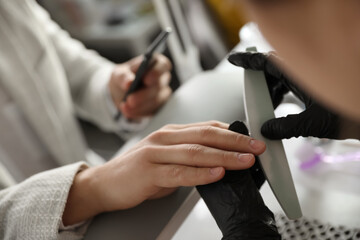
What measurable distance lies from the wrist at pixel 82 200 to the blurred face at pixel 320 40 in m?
0.36

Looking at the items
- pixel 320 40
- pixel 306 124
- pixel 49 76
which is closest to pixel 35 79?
pixel 49 76

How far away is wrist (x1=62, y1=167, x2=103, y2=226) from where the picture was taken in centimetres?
53

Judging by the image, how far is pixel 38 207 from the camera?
1.67ft

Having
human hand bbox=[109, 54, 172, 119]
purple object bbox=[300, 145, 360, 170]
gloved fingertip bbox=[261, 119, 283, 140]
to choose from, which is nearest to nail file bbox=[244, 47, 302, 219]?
gloved fingertip bbox=[261, 119, 283, 140]

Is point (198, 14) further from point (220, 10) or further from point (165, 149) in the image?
point (165, 149)

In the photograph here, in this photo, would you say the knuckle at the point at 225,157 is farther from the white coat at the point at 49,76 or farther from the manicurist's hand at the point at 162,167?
the white coat at the point at 49,76

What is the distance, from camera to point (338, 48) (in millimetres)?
247

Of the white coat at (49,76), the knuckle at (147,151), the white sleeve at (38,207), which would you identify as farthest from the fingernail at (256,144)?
the white coat at (49,76)

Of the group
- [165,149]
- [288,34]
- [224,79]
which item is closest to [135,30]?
[224,79]

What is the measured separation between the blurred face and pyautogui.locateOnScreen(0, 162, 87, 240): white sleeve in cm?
37

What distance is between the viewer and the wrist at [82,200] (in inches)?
21.0

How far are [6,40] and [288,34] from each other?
0.81m

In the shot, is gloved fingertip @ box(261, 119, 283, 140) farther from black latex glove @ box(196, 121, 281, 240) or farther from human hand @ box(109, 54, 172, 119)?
human hand @ box(109, 54, 172, 119)

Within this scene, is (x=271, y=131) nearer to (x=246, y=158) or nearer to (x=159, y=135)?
(x=246, y=158)
